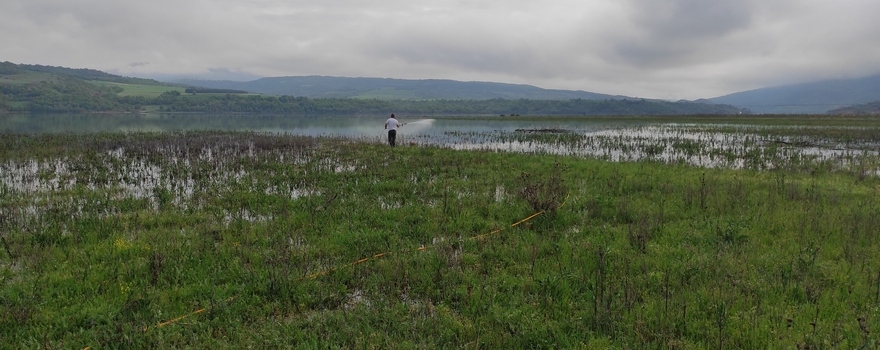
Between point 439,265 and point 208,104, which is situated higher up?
point 208,104

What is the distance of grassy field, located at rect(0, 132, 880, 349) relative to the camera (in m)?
5.16

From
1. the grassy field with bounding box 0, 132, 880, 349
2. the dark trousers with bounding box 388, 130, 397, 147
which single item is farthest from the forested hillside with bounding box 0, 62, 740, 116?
the grassy field with bounding box 0, 132, 880, 349

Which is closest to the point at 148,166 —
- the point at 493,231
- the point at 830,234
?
the point at 493,231

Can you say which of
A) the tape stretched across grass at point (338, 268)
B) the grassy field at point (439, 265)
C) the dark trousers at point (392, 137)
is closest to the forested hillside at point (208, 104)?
the dark trousers at point (392, 137)

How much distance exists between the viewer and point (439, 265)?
22.9 ft

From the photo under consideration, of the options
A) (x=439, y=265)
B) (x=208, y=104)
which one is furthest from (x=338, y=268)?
(x=208, y=104)

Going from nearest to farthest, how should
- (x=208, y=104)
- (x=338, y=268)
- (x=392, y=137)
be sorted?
(x=338, y=268) < (x=392, y=137) < (x=208, y=104)

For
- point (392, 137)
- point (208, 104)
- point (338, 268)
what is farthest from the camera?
point (208, 104)

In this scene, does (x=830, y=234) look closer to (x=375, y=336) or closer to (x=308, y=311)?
(x=375, y=336)

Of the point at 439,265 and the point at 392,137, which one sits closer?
the point at 439,265

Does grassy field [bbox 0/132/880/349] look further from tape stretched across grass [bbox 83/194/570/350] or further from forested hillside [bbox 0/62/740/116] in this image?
forested hillside [bbox 0/62/740/116]

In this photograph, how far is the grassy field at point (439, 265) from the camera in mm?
5156

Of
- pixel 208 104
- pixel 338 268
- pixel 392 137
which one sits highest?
pixel 208 104

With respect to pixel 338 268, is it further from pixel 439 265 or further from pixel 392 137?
pixel 392 137
